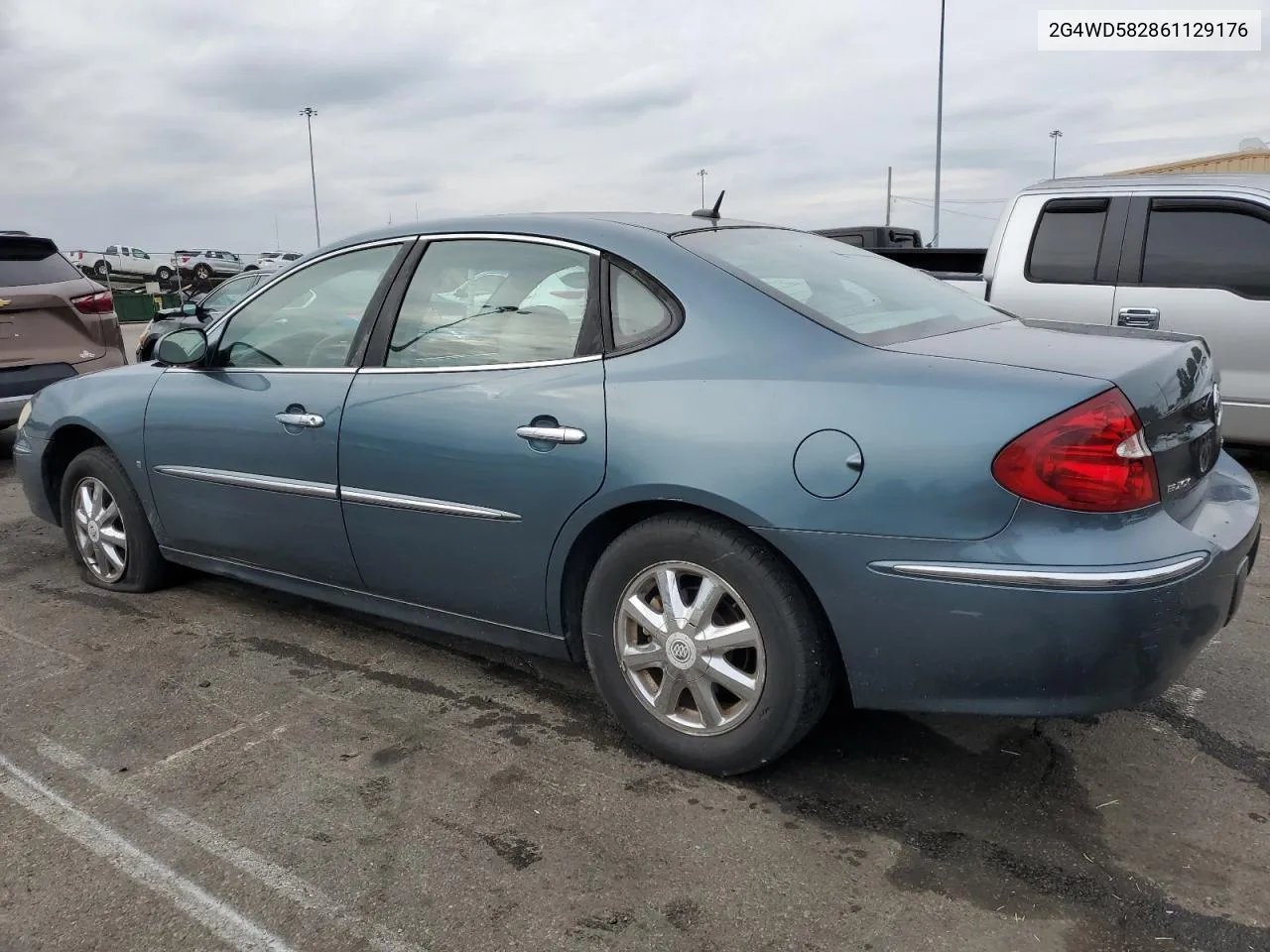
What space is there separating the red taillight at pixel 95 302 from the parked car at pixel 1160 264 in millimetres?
6049

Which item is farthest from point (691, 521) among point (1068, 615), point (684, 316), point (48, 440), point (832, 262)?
point (48, 440)

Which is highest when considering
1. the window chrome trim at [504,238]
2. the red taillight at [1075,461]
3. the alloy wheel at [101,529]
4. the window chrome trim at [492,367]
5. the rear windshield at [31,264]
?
the rear windshield at [31,264]

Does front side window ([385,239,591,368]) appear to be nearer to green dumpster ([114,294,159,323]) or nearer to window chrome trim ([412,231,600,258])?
window chrome trim ([412,231,600,258])

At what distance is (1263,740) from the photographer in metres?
3.07

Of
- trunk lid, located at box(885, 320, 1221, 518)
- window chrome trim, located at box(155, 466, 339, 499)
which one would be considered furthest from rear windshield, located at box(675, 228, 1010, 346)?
window chrome trim, located at box(155, 466, 339, 499)

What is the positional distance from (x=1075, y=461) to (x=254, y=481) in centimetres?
268

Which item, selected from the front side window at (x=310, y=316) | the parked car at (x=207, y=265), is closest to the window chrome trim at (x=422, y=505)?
the front side window at (x=310, y=316)

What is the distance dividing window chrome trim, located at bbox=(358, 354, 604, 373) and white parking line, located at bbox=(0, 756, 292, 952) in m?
1.51

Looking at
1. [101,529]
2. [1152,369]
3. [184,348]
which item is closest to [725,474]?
[1152,369]

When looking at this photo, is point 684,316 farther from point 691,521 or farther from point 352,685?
point 352,685

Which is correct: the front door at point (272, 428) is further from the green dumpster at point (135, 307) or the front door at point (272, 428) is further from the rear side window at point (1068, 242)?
the green dumpster at point (135, 307)

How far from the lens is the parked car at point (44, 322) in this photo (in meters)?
7.33

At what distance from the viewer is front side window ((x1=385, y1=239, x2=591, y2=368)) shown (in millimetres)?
3107

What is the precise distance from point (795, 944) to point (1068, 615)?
0.90 m
